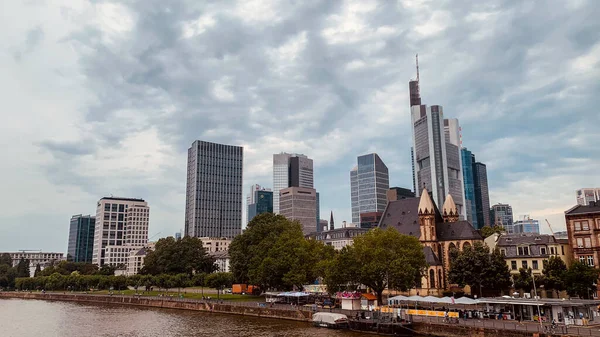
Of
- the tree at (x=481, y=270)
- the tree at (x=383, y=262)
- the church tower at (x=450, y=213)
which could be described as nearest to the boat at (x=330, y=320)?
the tree at (x=383, y=262)

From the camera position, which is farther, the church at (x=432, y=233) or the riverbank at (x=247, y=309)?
the church at (x=432, y=233)

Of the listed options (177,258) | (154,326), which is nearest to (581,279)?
(154,326)

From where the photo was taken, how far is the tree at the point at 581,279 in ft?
270

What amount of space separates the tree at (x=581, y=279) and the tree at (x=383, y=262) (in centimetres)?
2528

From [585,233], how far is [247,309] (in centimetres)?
6716

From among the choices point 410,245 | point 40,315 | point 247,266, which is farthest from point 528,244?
point 40,315

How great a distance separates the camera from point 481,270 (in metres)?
95.0

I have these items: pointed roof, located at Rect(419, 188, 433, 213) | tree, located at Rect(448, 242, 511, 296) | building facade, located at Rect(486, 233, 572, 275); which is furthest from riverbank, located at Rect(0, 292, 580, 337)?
pointed roof, located at Rect(419, 188, 433, 213)

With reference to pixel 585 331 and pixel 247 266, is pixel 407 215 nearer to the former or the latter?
pixel 247 266

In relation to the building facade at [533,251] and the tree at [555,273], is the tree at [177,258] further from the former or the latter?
the tree at [555,273]

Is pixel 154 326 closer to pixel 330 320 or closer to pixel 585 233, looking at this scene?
pixel 330 320

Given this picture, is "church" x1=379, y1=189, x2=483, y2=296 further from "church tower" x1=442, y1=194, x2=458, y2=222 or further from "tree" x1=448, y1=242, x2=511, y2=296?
"tree" x1=448, y1=242, x2=511, y2=296

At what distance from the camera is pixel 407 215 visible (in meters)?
134

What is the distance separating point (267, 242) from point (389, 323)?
188 ft
